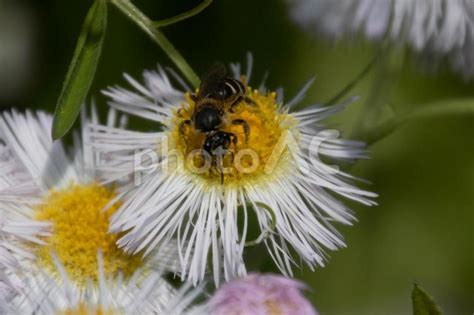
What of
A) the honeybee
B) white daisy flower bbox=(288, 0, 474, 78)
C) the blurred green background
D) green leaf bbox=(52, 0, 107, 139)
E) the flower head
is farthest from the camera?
the blurred green background

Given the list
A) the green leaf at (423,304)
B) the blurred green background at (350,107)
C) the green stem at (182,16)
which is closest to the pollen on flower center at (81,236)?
the green stem at (182,16)

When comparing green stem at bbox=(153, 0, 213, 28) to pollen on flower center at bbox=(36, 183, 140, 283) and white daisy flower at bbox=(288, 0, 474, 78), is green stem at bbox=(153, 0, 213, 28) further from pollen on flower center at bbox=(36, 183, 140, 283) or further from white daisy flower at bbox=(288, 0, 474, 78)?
white daisy flower at bbox=(288, 0, 474, 78)

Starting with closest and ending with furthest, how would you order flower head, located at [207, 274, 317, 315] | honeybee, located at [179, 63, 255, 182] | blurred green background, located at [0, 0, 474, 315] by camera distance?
flower head, located at [207, 274, 317, 315] < honeybee, located at [179, 63, 255, 182] < blurred green background, located at [0, 0, 474, 315]

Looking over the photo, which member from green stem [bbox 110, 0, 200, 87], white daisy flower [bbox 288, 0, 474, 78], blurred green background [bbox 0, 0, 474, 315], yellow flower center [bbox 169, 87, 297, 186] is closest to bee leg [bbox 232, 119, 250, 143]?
yellow flower center [bbox 169, 87, 297, 186]

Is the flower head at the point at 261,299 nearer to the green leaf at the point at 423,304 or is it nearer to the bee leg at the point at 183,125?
the green leaf at the point at 423,304

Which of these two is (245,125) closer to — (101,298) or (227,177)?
(227,177)

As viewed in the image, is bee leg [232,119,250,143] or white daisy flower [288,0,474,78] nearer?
bee leg [232,119,250,143]

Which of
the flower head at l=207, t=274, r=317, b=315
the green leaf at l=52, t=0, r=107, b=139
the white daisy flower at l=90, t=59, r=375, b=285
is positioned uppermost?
the green leaf at l=52, t=0, r=107, b=139

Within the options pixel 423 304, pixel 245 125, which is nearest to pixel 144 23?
pixel 245 125
